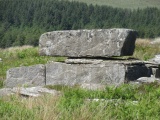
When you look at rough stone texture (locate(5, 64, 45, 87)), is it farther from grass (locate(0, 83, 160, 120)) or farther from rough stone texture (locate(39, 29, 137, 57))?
grass (locate(0, 83, 160, 120))

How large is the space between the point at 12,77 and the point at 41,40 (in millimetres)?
1969

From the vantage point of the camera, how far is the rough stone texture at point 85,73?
13.4 m

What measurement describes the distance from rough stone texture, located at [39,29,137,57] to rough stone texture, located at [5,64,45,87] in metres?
0.76

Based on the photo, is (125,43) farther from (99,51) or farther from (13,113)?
(13,113)

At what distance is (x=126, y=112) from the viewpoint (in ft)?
24.8

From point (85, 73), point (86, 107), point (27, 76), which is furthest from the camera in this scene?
point (27, 76)

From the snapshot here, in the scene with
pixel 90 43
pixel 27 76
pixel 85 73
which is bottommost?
pixel 27 76

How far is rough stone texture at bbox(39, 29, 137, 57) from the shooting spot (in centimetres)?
1364

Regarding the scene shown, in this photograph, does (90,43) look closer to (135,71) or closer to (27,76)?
(135,71)

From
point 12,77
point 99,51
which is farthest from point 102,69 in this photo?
point 12,77

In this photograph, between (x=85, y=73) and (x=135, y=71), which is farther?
(x=85, y=73)

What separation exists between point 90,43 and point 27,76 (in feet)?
10.2

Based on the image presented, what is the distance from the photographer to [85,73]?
14.2 meters

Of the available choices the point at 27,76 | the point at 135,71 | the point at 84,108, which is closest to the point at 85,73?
the point at 135,71
